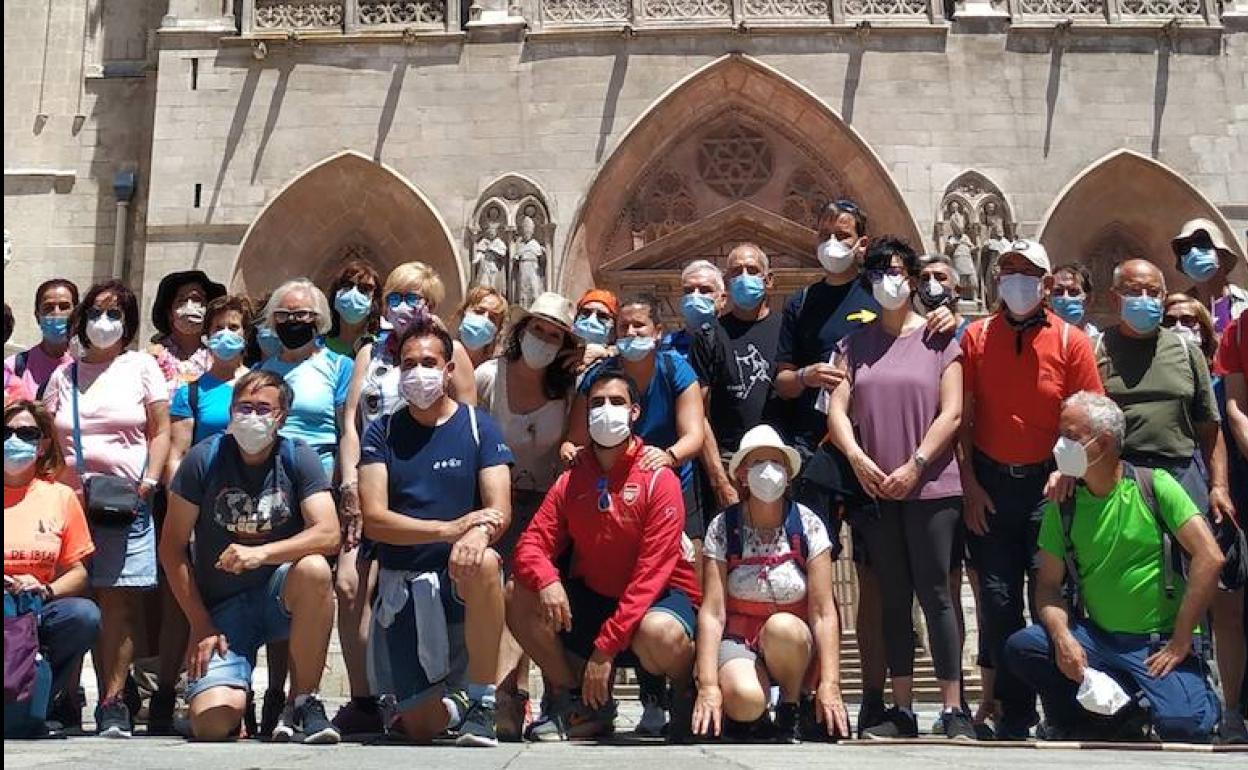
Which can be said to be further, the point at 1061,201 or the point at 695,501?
the point at 1061,201

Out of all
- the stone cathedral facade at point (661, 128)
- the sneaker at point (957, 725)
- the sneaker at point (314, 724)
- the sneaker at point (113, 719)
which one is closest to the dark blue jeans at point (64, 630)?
the sneaker at point (113, 719)

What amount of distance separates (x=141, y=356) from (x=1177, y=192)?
14.4 meters

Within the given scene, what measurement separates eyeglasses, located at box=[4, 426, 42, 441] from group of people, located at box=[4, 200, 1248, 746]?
0.01 meters

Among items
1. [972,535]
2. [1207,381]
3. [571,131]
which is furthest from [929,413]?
[571,131]

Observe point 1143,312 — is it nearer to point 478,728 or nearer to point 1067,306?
point 1067,306

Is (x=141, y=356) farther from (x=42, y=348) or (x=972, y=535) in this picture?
(x=972, y=535)

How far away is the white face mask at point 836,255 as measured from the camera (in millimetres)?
6570

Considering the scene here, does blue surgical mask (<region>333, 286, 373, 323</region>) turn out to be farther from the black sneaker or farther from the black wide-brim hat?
the black sneaker

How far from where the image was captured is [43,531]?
5.97m

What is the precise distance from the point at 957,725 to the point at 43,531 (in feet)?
13.5

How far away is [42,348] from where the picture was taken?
24.2 ft

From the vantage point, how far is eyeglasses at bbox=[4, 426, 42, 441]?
234 inches

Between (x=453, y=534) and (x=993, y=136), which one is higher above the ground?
(x=993, y=136)

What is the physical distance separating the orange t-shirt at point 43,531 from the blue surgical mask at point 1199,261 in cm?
565
